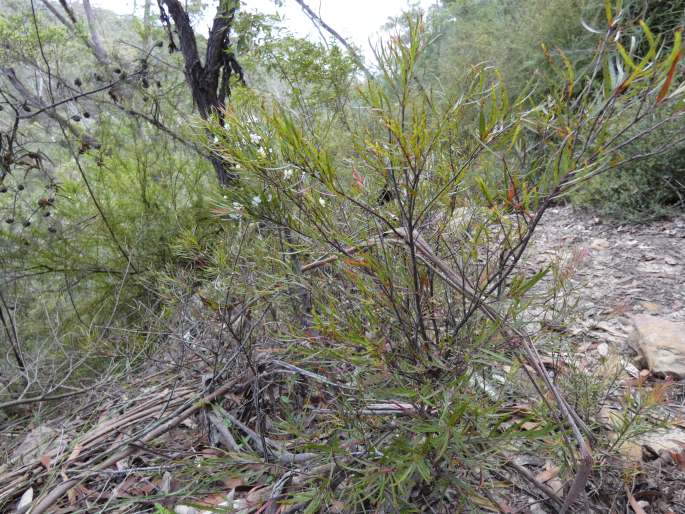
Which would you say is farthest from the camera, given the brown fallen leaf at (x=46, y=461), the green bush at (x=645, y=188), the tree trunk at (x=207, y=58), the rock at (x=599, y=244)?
the green bush at (x=645, y=188)

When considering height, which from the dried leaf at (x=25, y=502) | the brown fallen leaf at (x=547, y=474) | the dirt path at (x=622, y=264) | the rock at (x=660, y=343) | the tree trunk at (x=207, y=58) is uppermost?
the tree trunk at (x=207, y=58)

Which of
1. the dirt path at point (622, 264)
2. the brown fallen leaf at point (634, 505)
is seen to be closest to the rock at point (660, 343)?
the dirt path at point (622, 264)

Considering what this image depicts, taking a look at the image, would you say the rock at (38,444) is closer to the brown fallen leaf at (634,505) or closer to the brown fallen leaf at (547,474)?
the brown fallen leaf at (547,474)

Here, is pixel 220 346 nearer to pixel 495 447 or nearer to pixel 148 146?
pixel 495 447

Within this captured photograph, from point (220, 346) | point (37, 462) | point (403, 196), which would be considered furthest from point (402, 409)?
point (37, 462)

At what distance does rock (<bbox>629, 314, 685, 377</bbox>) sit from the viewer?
4.95ft

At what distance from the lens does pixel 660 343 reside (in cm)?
159

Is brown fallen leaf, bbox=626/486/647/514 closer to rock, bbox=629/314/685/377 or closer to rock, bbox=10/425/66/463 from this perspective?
rock, bbox=629/314/685/377

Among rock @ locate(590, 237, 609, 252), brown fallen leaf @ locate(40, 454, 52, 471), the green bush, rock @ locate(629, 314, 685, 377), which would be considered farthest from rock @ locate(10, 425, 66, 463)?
the green bush

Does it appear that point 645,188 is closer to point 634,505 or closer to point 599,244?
point 599,244

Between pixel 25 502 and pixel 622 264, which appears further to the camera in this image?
pixel 622 264

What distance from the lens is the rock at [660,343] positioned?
1510 mm

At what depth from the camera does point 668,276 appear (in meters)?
2.36

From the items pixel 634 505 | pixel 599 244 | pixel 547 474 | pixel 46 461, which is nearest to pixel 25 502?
pixel 46 461
